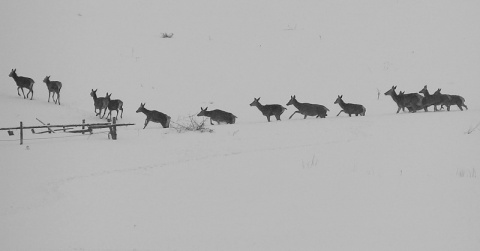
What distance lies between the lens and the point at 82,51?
2848 cm

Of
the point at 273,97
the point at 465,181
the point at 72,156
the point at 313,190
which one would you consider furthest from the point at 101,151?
the point at 273,97

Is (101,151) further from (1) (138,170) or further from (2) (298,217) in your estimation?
(2) (298,217)

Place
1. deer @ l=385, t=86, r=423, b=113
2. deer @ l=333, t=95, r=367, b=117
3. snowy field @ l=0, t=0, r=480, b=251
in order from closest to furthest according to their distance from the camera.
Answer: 1. snowy field @ l=0, t=0, r=480, b=251
2. deer @ l=385, t=86, r=423, b=113
3. deer @ l=333, t=95, r=367, b=117

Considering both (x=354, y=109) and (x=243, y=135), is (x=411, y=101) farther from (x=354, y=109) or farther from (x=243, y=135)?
(x=243, y=135)

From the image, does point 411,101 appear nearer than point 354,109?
Yes

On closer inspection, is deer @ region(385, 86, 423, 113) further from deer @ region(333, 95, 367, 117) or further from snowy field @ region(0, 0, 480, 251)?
deer @ region(333, 95, 367, 117)

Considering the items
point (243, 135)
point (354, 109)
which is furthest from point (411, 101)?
point (243, 135)

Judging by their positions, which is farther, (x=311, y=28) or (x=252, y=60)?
(x=311, y=28)

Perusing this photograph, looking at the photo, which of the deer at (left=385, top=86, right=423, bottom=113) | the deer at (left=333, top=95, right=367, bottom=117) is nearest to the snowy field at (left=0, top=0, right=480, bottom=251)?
the deer at (left=333, top=95, right=367, bottom=117)

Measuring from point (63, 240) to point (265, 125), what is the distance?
11.9 metres

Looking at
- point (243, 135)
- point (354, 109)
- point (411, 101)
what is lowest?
point (243, 135)

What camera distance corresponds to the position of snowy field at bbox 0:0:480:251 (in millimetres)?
9297

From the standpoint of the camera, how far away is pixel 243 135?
58.6 ft

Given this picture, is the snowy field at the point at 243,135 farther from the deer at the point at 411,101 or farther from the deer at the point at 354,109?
the deer at the point at 411,101
